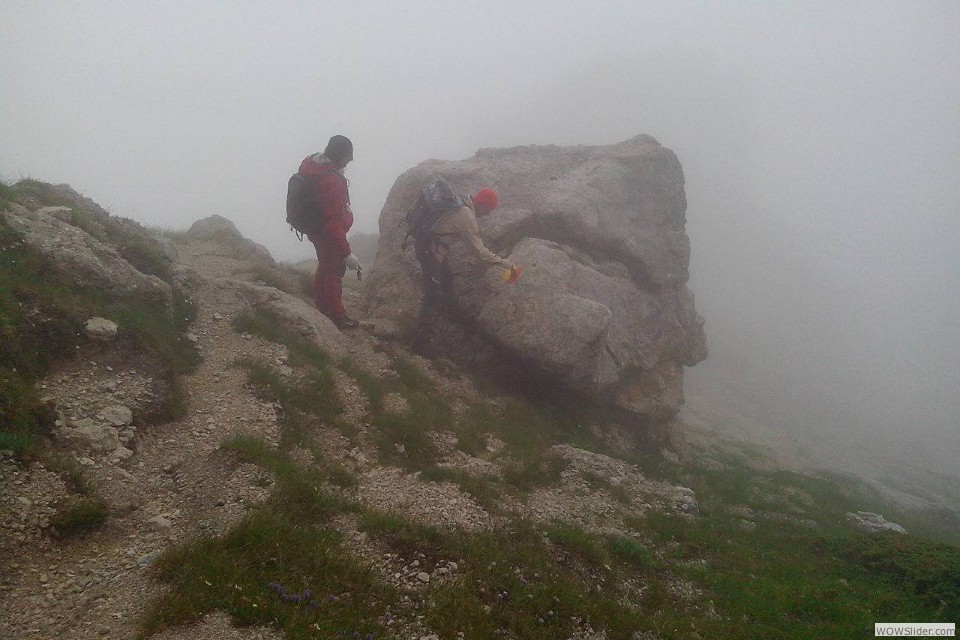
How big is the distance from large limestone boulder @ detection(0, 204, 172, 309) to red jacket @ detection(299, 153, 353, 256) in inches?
181

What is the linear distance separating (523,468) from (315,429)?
541 centimetres

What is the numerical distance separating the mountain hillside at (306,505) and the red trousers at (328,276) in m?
1.26

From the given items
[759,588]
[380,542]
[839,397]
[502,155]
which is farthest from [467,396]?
[839,397]

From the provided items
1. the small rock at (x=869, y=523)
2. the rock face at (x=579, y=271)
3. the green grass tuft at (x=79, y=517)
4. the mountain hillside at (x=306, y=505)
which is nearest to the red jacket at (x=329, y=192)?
the mountain hillside at (x=306, y=505)

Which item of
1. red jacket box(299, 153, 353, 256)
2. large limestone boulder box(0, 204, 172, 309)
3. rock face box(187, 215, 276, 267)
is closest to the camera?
large limestone boulder box(0, 204, 172, 309)

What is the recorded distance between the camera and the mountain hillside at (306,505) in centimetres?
634

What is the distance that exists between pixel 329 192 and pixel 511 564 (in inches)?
431

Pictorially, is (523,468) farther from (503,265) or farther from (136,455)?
(136,455)

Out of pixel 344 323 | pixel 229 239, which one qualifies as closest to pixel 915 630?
pixel 344 323

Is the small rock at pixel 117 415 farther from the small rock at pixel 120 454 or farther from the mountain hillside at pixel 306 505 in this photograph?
the small rock at pixel 120 454

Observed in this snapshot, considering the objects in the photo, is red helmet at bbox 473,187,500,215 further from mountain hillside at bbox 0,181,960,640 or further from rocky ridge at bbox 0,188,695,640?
rocky ridge at bbox 0,188,695,640

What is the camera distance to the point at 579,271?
699 inches

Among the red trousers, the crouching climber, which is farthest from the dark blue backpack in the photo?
the red trousers

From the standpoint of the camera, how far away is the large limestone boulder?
10297 millimetres
